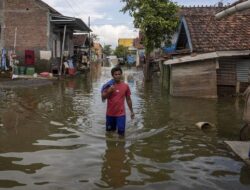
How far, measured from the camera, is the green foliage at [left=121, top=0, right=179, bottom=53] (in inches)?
1029

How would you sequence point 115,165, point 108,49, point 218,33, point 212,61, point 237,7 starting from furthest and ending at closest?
point 108,49 → point 218,33 → point 212,61 → point 237,7 → point 115,165

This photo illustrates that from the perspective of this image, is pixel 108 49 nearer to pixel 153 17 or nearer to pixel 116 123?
pixel 153 17

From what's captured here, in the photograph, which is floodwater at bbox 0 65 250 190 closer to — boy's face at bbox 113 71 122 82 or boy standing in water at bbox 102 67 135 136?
boy standing in water at bbox 102 67 135 136

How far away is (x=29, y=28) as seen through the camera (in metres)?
28.6

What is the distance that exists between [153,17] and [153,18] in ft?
0.19

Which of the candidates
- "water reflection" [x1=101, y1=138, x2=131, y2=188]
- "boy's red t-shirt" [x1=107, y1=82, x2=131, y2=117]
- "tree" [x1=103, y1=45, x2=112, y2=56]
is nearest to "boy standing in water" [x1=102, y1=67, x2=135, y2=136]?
"boy's red t-shirt" [x1=107, y1=82, x2=131, y2=117]

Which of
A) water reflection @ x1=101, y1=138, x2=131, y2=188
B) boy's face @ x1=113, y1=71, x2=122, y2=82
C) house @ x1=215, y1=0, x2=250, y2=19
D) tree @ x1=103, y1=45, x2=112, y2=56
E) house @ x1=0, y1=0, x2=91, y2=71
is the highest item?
tree @ x1=103, y1=45, x2=112, y2=56

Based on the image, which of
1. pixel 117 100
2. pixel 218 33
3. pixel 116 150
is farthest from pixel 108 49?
pixel 116 150

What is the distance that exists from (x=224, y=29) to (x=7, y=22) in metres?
15.4

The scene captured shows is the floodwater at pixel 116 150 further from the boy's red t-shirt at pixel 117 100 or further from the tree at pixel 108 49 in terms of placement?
the tree at pixel 108 49

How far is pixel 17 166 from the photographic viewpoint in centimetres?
670

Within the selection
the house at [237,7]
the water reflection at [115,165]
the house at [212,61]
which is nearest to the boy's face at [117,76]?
the water reflection at [115,165]

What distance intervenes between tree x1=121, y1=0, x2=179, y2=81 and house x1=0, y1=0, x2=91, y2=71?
4.14 m

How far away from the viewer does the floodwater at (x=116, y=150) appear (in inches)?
241
